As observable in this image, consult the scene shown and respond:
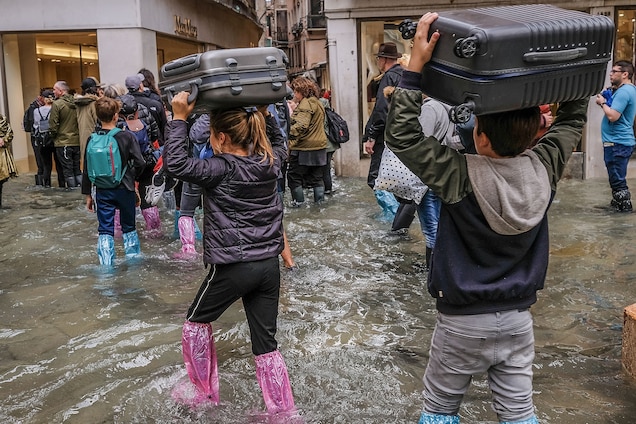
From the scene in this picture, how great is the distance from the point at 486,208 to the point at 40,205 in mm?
10233

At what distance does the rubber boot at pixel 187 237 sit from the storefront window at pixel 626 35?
10.0 meters

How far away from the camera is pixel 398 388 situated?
4.19m

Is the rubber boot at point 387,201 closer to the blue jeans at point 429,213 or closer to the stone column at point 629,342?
the blue jeans at point 429,213

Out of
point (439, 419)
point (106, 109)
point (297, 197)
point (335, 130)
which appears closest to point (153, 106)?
point (106, 109)

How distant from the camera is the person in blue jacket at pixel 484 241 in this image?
2650 mm

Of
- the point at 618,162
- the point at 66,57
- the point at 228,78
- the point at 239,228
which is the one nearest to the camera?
the point at 228,78

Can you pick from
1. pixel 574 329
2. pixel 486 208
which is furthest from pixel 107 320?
pixel 486 208

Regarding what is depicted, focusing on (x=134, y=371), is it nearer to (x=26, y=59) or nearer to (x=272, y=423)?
(x=272, y=423)

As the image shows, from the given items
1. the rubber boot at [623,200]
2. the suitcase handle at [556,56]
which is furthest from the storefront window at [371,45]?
the suitcase handle at [556,56]

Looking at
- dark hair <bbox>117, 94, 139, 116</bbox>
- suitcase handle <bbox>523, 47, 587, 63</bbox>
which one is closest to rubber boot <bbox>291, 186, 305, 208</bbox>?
dark hair <bbox>117, 94, 139, 116</bbox>

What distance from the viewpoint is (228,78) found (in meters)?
3.41

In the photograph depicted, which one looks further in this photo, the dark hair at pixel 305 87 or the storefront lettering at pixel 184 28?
the storefront lettering at pixel 184 28

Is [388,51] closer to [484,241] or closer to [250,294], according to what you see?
[250,294]

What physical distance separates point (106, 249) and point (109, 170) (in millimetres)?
933
